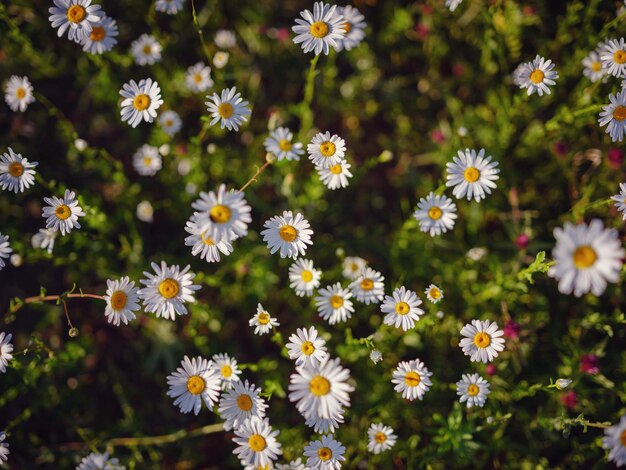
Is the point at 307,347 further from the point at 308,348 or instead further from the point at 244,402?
the point at 244,402

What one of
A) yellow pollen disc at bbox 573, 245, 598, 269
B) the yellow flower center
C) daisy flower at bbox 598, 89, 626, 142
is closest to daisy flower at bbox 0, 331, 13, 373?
the yellow flower center

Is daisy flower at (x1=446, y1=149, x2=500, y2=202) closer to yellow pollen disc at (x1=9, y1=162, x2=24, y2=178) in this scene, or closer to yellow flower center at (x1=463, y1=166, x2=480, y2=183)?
yellow flower center at (x1=463, y1=166, x2=480, y2=183)

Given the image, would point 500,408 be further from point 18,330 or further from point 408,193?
point 18,330

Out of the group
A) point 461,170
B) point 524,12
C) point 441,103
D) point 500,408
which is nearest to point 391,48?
point 441,103

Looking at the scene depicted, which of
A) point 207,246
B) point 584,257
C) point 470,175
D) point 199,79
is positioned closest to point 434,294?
point 470,175

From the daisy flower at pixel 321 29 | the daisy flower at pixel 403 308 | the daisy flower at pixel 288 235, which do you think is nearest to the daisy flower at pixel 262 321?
the daisy flower at pixel 288 235

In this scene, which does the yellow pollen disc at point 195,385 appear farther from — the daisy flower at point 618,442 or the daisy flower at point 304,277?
the daisy flower at point 618,442

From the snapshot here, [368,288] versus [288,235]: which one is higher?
[288,235]
